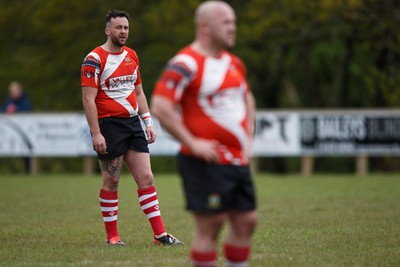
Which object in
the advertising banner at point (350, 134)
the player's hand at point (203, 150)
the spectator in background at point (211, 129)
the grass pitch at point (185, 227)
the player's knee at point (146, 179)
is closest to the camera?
the player's hand at point (203, 150)

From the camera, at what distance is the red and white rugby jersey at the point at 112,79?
8594 mm

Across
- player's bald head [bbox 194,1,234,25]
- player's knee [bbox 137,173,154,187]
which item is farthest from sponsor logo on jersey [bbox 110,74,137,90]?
player's bald head [bbox 194,1,234,25]

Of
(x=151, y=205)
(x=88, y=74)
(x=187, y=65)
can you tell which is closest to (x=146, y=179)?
(x=151, y=205)

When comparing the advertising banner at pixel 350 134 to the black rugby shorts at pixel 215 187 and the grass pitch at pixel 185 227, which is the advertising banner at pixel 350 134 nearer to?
the grass pitch at pixel 185 227

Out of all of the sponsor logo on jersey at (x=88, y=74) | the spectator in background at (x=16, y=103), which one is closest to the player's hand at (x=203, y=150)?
the sponsor logo on jersey at (x=88, y=74)

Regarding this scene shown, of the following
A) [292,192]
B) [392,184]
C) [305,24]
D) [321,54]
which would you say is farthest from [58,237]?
[321,54]

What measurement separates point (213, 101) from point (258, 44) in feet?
82.1

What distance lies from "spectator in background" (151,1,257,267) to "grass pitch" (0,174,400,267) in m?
1.65

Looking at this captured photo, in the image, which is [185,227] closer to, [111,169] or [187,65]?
[111,169]

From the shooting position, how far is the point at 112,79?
8719mm

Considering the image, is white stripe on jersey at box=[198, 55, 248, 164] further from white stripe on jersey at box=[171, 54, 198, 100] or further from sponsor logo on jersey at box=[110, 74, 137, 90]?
sponsor logo on jersey at box=[110, 74, 137, 90]

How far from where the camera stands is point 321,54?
33.1m

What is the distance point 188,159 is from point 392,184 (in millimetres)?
12939

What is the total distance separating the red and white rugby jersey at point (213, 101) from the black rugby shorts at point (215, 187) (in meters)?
Result: 0.08
